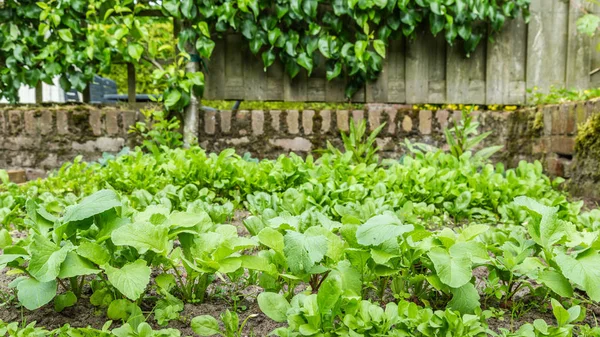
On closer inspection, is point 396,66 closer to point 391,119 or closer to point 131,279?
point 391,119

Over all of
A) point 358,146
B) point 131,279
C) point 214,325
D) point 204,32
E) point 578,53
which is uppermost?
point 204,32

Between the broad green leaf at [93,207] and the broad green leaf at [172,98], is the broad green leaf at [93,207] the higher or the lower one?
the lower one

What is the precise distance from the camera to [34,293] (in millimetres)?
972

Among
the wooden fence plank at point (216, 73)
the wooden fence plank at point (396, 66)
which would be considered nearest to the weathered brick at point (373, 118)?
the wooden fence plank at point (396, 66)

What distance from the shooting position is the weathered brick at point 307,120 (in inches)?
162

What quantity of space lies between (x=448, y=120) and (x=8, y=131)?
3.53m

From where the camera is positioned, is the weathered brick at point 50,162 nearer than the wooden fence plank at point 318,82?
Yes

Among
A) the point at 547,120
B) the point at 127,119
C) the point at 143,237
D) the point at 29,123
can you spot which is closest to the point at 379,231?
the point at 143,237

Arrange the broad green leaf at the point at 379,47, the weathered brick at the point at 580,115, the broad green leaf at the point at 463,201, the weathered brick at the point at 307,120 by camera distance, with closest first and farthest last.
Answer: the broad green leaf at the point at 463,201 → the weathered brick at the point at 580,115 → the broad green leaf at the point at 379,47 → the weathered brick at the point at 307,120

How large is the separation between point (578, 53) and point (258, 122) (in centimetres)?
269

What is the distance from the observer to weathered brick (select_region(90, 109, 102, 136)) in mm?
4086

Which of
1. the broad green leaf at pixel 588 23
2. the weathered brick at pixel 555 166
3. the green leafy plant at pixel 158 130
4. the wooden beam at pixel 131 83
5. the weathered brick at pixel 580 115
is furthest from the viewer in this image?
the wooden beam at pixel 131 83

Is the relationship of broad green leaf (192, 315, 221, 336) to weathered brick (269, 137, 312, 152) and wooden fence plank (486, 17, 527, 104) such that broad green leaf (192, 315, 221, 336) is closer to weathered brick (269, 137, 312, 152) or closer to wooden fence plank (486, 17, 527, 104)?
weathered brick (269, 137, 312, 152)

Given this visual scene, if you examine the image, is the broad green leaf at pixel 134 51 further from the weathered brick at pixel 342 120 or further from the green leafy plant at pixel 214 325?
the green leafy plant at pixel 214 325
